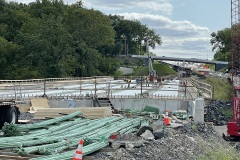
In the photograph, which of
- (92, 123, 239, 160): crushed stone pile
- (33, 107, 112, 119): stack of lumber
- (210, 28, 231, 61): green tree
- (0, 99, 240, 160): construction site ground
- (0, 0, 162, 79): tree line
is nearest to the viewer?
(0, 99, 240, 160): construction site ground

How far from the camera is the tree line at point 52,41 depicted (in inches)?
2515

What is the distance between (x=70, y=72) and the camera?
69812mm

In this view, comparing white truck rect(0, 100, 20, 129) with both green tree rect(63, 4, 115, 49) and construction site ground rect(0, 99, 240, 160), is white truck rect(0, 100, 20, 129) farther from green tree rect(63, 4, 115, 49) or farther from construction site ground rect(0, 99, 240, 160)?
green tree rect(63, 4, 115, 49)

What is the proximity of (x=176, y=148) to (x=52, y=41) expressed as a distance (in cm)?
4980

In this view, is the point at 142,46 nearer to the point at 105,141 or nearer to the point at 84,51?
the point at 84,51

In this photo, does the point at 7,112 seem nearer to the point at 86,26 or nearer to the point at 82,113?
the point at 82,113

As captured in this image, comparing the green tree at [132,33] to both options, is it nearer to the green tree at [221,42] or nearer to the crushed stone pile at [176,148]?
the green tree at [221,42]

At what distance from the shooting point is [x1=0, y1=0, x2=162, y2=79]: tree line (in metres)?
63.9

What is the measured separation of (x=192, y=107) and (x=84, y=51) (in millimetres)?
48137

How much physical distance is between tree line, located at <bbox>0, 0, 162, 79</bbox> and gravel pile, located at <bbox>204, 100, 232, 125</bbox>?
32.9m

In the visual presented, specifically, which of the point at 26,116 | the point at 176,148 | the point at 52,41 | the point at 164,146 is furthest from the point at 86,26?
the point at 164,146

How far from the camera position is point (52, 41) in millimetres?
63938

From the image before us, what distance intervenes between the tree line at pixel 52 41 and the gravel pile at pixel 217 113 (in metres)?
32.9

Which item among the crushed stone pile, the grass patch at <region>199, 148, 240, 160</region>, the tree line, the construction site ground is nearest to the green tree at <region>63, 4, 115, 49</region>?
the tree line
